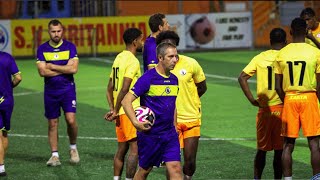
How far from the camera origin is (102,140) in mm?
17500

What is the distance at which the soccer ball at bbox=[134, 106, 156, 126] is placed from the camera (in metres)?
10.6

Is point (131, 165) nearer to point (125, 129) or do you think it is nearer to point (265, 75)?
point (125, 129)

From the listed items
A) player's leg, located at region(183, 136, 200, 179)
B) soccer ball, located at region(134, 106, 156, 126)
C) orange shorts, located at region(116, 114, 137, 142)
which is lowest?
player's leg, located at region(183, 136, 200, 179)

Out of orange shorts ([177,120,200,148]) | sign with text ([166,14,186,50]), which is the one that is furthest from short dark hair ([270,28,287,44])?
sign with text ([166,14,186,50])

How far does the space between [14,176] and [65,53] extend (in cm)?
234

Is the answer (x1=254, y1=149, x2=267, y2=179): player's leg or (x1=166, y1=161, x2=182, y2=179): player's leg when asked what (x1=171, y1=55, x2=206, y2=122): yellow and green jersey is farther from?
(x1=166, y1=161, x2=182, y2=179): player's leg

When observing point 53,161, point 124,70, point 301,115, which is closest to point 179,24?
point 53,161

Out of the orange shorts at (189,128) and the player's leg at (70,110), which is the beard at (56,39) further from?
the orange shorts at (189,128)

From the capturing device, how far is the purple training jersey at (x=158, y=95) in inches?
421

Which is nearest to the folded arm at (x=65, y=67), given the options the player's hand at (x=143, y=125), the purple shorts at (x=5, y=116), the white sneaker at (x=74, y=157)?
the purple shorts at (x=5, y=116)

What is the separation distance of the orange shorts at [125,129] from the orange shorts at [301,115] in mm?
2050

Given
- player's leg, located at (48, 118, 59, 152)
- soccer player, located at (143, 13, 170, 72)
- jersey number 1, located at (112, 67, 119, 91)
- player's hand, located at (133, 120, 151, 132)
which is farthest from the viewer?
player's leg, located at (48, 118, 59, 152)

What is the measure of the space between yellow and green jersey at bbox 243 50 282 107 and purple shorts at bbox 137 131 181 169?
2078 millimetres

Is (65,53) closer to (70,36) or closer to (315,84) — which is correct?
(315,84)
